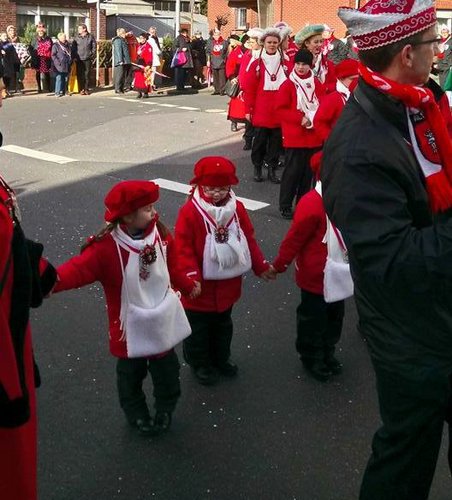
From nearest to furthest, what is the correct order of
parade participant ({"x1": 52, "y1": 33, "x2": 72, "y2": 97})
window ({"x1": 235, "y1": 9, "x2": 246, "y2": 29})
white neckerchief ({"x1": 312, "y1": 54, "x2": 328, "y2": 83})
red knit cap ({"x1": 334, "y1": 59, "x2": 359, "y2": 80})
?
1. red knit cap ({"x1": 334, "y1": 59, "x2": 359, "y2": 80})
2. white neckerchief ({"x1": 312, "y1": 54, "x2": 328, "y2": 83})
3. parade participant ({"x1": 52, "y1": 33, "x2": 72, "y2": 97})
4. window ({"x1": 235, "y1": 9, "x2": 246, "y2": 29})

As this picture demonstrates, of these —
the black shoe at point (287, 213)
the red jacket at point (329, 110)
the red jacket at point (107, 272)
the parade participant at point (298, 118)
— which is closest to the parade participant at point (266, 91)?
the parade participant at point (298, 118)

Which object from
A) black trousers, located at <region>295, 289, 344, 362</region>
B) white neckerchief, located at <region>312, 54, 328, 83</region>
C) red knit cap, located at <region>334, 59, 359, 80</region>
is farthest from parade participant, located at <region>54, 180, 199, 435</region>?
white neckerchief, located at <region>312, 54, 328, 83</region>

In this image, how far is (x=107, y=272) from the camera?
3432mm

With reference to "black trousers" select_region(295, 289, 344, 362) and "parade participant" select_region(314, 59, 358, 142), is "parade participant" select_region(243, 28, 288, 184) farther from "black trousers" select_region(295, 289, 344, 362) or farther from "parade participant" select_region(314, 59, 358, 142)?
"black trousers" select_region(295, 289, 344, 362)

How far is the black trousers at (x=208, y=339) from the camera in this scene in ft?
13.6

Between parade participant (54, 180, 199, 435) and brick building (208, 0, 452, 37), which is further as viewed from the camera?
brick building (208, 0, 452, 37)

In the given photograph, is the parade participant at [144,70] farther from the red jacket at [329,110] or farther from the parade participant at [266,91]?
the red jacket at [329,110]

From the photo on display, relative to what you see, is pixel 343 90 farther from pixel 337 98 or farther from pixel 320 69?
pixel 320 69

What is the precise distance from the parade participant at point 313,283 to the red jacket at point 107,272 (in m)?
0.78

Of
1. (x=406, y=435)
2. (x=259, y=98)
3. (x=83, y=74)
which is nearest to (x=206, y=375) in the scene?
(x=406, y=435)

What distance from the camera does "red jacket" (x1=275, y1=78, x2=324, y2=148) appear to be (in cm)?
739

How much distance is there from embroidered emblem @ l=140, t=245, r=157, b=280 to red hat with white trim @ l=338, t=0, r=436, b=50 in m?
1.54

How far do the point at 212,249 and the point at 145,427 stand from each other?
3.31 ft

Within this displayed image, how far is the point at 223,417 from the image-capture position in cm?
385
